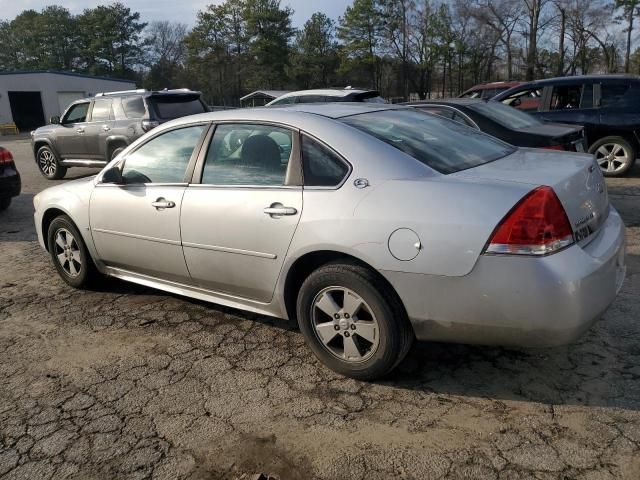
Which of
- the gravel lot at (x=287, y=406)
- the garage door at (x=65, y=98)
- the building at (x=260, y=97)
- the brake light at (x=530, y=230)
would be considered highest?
the garage door at (x=65, y=98)

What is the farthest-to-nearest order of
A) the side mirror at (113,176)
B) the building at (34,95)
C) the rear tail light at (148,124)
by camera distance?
1. the building at (34,95)
2. the rear tail light at (148,124)
3. the side mirror at (113,176)

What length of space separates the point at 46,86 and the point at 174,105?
35.1m

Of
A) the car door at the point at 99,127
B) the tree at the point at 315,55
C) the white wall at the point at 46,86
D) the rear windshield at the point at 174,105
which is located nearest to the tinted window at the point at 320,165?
the rear windshield at the point at 174,105

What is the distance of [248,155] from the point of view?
11.5 ft

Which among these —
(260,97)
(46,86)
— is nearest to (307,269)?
(260,97)

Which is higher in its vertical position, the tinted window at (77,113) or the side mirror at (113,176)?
the tinted window at (77,113)

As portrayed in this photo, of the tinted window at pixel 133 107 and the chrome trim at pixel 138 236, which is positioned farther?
the tinted window at pixel 133 107

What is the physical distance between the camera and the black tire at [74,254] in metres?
4.52

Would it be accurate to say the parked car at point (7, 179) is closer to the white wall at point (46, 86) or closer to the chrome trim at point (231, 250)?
the chrome trim at point (231, 250)

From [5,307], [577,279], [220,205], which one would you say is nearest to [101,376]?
[220,205]

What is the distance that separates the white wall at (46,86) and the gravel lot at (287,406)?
40.8 m

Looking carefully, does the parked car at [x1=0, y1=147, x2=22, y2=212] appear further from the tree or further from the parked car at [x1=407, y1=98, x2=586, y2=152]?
the tree

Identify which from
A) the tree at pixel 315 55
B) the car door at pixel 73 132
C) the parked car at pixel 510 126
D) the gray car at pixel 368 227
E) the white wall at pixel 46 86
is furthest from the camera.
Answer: the tree at pixel 315 55

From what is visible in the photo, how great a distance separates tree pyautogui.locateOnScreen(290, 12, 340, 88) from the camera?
2286 inches
